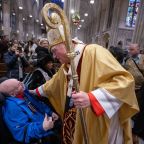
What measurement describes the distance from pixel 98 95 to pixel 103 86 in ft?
0.33

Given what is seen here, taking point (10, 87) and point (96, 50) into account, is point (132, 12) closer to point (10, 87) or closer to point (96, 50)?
point (10, 87)

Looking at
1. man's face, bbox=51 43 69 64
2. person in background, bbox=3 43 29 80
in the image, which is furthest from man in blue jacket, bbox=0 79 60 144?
person in background, bbox=3 43 29 80

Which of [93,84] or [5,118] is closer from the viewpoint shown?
[93,84]

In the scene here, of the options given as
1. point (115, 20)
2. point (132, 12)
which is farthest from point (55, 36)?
point (132, 12)

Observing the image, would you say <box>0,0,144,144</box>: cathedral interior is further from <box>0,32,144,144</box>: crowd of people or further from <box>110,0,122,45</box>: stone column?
<box>110,0,122,45</box>: stone column

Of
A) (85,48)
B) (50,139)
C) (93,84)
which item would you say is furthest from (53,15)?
(50,139)

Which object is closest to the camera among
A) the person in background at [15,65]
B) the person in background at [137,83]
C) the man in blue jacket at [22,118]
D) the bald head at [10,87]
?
the man in blue jacket at [22,118]

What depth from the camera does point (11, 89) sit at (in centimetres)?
227

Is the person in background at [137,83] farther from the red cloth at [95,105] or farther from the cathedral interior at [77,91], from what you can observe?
the red cloth at [95,105]

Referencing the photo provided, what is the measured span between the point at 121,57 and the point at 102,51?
14.1 ft

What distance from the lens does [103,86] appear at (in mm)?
1420

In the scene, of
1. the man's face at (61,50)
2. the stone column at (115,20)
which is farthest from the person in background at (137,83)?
the stone column at (115,20)

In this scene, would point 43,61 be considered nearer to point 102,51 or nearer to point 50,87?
point 50,87

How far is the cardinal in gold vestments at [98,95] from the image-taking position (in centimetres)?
137
